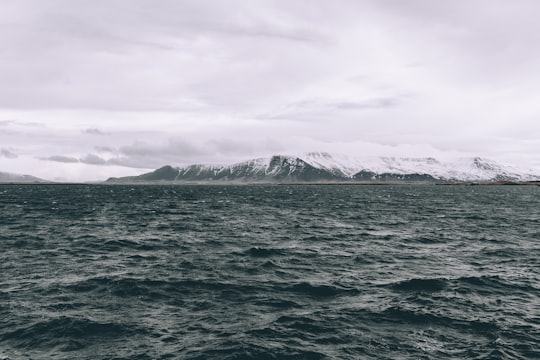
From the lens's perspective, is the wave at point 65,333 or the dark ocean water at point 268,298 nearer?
the dark ocean water at point 268,298

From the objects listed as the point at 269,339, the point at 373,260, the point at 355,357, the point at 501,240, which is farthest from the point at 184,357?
the point at 501,240

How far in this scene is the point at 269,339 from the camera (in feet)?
68.3

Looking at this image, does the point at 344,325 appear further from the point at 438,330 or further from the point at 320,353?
the point at 438,330

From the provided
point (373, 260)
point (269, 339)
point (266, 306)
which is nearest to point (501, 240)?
point (373, 260)

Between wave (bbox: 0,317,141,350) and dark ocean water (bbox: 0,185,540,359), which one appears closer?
dark ocean water (bbox: 0,185,540,359)

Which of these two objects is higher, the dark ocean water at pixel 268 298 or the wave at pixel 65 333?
the dark ocean water at pixel 268 298

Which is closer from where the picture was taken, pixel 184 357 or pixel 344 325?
pixel 184 357

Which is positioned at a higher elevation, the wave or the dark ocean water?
the dark ocean water

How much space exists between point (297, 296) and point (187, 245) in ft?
78.0

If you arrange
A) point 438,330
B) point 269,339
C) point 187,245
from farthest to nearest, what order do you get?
point 187,245, point 438,330, point 269,339

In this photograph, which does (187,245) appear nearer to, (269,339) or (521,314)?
(269,339)

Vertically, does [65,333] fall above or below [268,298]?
below

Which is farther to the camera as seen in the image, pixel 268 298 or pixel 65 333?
pixel 268 298

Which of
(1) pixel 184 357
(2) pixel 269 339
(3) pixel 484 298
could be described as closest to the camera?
(1) pixel 184 357
